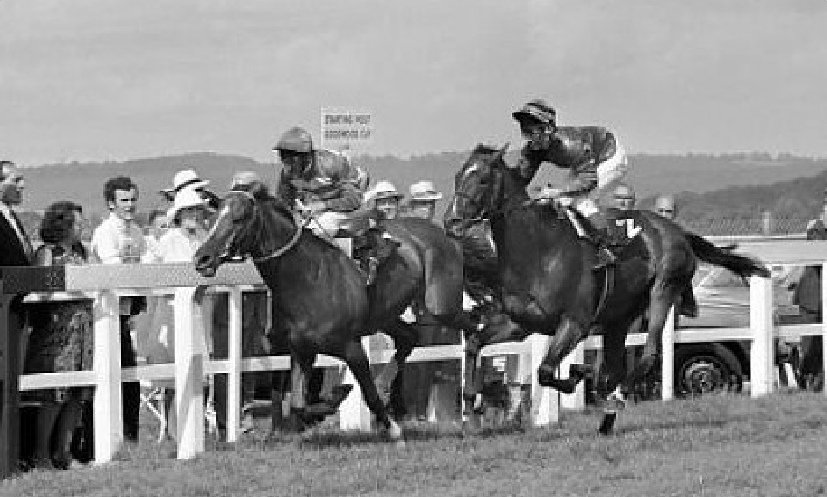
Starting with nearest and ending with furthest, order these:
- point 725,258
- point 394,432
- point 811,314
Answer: point 394,432 < point 725,258 < point 811,314

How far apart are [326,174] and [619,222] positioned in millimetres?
2662

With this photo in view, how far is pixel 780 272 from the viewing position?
67.4 feet

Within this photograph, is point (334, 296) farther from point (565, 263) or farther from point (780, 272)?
point (780, 272)

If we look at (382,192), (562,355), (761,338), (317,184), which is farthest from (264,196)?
(761,338)

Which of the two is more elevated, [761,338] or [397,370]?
[761,338]

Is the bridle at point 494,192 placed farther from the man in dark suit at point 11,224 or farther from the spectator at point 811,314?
the spectator at point 811,314

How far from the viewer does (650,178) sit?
230 ft

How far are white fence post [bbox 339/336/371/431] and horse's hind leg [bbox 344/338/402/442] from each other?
0.98 meters

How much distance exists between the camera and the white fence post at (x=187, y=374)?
1250cm

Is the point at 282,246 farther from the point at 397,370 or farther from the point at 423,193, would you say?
the point at 423,193

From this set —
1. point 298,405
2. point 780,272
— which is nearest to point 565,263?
point 298,405

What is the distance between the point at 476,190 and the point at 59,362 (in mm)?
3126

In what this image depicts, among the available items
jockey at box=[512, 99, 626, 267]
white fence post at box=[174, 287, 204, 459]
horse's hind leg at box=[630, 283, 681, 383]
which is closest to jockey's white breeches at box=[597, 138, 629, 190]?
jockey at box=[512, 99, 626, 267]

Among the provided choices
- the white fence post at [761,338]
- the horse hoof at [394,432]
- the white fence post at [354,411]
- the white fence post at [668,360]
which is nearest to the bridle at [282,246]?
the horse hoof at [394,432]
